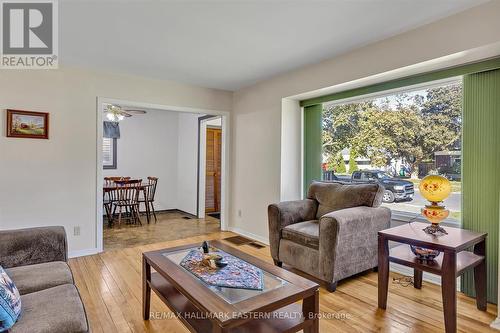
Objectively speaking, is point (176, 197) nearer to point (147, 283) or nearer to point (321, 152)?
point (321, 152)

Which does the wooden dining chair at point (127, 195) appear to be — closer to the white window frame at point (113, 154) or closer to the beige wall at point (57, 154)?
the white window frame at point (113, 154)

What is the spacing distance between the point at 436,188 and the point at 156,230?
13.3ft

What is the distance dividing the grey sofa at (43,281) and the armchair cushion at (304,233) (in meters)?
1.90

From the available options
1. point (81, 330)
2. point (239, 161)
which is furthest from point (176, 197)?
point (81, 330)

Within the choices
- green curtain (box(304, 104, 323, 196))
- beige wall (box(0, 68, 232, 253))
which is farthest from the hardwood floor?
green curtain (box(304, 104, 323, 196))

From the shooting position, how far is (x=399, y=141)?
3.07 metres

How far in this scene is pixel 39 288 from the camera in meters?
1.62

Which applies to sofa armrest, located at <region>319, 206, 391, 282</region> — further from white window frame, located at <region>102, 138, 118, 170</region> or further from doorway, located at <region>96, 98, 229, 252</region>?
white window frame, located at <region>102, 138, 118, 170</region>

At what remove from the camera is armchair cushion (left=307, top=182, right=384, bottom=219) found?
9.46ft

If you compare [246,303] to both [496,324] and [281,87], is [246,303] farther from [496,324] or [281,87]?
[281,87]

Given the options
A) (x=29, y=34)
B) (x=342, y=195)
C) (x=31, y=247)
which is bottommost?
(x=31, y=247)

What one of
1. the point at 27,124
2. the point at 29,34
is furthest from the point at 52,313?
the point at 27,124

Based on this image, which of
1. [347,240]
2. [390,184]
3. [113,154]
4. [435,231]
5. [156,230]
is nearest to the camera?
[435,231]

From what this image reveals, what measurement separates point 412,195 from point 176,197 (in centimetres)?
506
